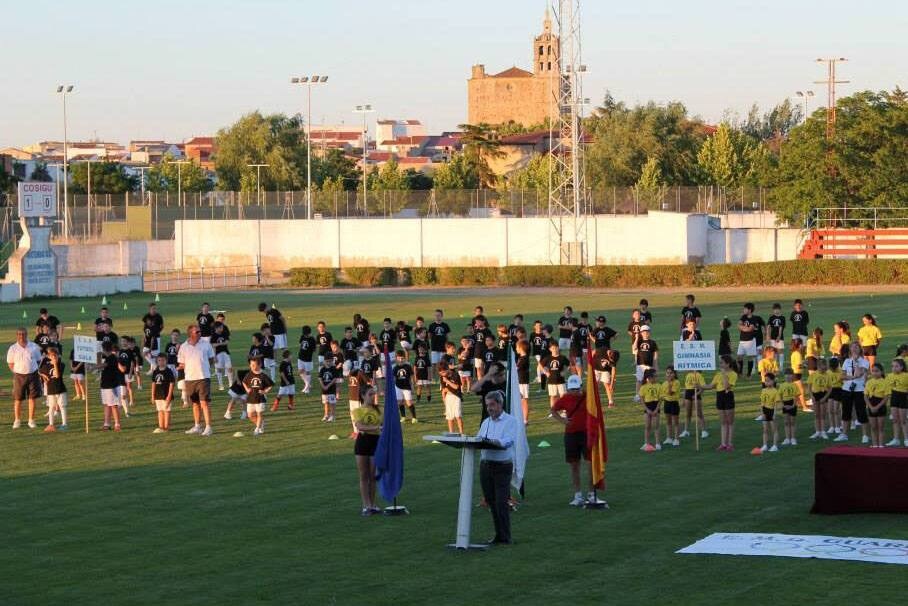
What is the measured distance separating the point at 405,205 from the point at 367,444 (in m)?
74.6

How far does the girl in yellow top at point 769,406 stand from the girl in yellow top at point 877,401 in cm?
140

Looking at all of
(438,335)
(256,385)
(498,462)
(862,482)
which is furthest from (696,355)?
(498,462)

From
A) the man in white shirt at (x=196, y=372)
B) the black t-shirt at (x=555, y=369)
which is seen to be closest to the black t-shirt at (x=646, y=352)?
the black t-shirt at (x=555, y=369)

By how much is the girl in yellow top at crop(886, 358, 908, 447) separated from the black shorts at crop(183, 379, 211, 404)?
1154 centimetres

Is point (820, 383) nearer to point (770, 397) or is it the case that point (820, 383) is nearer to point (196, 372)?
point (770, 397)

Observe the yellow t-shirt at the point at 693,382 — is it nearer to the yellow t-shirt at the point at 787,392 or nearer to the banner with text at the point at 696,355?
the banner with text at the point at 696,355

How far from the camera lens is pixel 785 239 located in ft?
259

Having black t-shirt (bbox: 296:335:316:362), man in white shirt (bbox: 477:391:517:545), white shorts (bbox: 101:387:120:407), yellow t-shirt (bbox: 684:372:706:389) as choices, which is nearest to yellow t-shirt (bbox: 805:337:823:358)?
yellow t-shirt (bbox: 684:372:706:389)

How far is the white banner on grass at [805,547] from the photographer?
→ 1518 cm

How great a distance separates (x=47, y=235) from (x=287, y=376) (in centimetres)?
4258

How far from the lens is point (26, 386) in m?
27.2

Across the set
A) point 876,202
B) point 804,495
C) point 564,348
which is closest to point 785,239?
point 876,202

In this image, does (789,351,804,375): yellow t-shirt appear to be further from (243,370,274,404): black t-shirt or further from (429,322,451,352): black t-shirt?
(243,370,274,404): black t-shirt

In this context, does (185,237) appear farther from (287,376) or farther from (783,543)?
(783,543)
